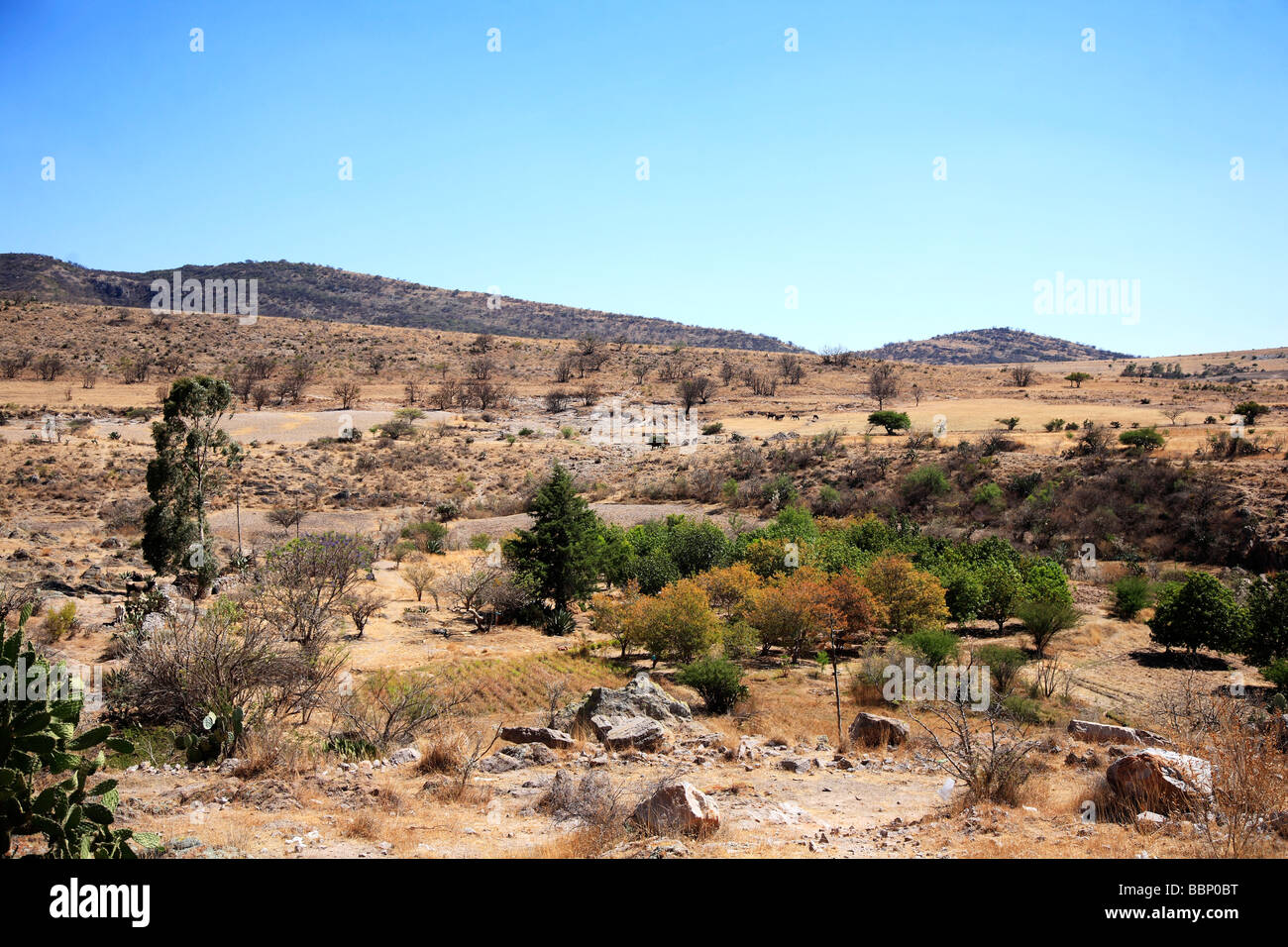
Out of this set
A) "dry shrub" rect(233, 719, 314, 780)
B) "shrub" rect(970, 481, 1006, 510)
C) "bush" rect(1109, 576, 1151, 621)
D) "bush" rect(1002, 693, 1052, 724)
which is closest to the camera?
"dry shrub" rect(233, 719, 314, 780)

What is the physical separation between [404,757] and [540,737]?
2193 mm

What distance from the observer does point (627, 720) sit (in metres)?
12.7

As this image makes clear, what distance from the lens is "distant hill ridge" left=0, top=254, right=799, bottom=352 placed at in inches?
4493

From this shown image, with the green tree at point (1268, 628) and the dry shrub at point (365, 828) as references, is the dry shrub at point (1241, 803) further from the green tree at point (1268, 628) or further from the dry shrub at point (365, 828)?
the green tree at point (1268, 628)

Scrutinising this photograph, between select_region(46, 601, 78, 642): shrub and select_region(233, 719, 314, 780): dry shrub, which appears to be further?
select_region(46, 601, 78, 642): shrub

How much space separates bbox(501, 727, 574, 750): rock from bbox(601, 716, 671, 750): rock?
25.4 inches

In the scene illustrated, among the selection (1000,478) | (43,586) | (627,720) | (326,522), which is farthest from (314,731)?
(1000,478)

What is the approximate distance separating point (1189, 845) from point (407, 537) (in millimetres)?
29122

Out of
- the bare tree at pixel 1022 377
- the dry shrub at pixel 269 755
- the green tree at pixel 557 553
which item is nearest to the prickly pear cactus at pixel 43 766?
the dry shrub at pixel 269 755

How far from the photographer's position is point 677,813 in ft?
24.1

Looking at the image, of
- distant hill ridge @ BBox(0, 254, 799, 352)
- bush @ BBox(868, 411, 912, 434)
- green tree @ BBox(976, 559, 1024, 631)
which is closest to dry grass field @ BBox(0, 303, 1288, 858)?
green tree @ BBox(976, 559, 1024, 631)

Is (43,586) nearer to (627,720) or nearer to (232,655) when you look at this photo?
(232,655)

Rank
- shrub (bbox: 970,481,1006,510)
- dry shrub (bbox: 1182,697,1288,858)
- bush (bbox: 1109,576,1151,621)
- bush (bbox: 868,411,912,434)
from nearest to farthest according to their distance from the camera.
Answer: dry shrub (bbox: 1182,697,1288,858)
bush (bbox: 1109,576,1151,621)
shrub (bbox: 970,481,1006,510)
bush (bbox: 868,411,912,434)

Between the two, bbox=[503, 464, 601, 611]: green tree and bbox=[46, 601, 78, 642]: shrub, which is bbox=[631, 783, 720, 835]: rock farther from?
bbox=[503, 464, 601, 611]: green tree
